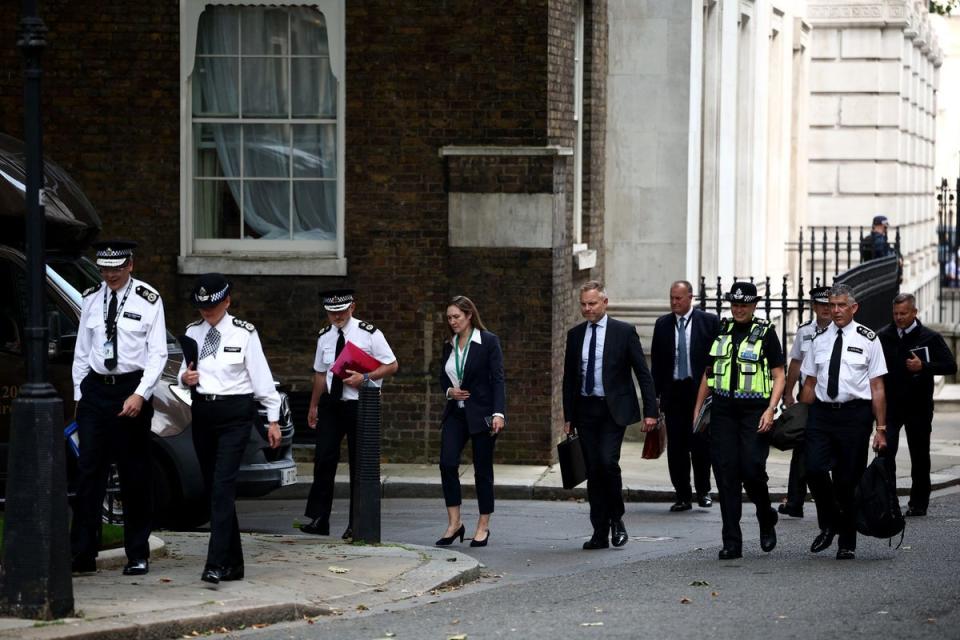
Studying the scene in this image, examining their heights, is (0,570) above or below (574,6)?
below

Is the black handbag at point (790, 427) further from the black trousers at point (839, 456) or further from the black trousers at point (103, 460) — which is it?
the black trousers at point (103, 460)

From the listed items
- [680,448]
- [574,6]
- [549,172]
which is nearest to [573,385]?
[680,448]

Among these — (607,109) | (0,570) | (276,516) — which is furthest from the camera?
(607,109)

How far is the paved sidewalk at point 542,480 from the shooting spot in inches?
607

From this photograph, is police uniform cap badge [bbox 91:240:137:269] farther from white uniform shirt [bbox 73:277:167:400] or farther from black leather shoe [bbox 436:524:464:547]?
black leather shoe [bbox 436:524:464:547]

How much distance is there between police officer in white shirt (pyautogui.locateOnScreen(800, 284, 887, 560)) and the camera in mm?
11688

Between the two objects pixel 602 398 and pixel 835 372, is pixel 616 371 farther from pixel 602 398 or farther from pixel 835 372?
pixel 835 372

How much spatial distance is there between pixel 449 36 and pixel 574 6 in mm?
2221

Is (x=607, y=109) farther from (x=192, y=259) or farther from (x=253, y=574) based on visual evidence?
(x=253, y=574)

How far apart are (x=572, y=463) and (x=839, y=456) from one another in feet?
6.39

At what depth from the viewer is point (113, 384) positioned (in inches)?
412

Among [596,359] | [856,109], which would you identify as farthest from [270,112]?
[856,109]

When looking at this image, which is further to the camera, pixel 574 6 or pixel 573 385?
pixel 574 6

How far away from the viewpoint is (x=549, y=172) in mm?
16297
